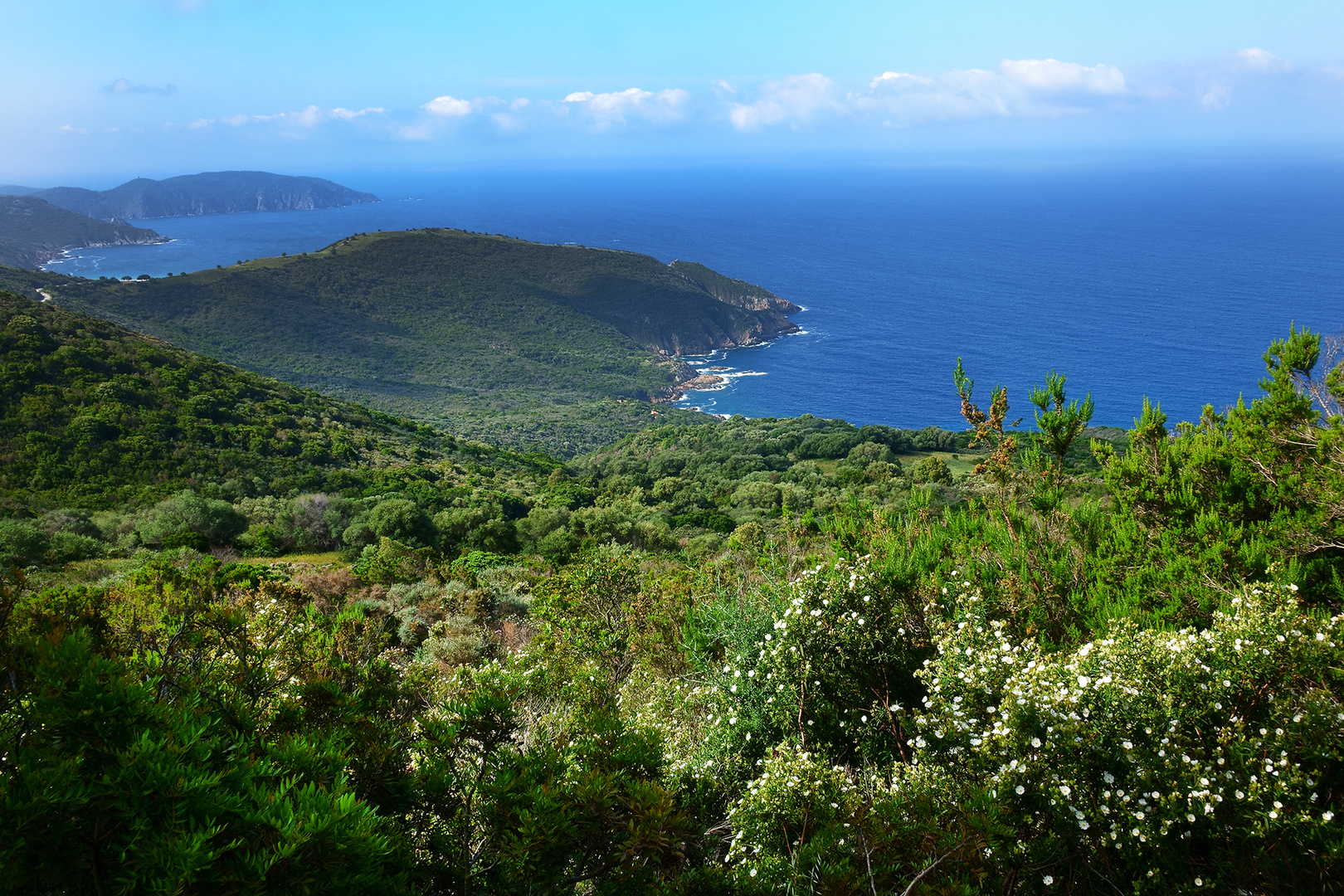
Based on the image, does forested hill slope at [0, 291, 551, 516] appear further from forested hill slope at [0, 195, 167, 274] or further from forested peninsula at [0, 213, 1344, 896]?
forested hill slope at [0, 195, 167, 274]

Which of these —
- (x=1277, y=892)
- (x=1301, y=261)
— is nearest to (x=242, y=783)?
(x=1277, y=892)

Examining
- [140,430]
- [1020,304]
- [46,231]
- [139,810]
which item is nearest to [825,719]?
[139,810]

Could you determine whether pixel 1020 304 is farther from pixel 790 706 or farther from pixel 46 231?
pixel 46 231

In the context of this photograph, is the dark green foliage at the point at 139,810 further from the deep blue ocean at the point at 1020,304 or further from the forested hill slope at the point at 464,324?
the deep blue ocean at the point at 1020,304

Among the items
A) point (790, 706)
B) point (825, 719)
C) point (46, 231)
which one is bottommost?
point (825, 719)

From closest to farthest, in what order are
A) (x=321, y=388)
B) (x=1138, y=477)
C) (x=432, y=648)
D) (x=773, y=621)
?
(x=773, y=621), (x=1138, y=477), (x=432, y=648), (x=321, y=388)

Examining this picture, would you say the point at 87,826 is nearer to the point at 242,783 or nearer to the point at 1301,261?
the point at 242,783

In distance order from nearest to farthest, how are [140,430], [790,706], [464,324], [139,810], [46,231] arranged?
[139,810]
[790,706]
[140,430]
[464,324]
[46,231]
